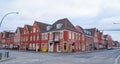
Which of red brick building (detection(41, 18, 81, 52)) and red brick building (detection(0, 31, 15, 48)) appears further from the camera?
red brick building (detection(0, 31, 15, 48))

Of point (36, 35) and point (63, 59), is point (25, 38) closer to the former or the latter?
point (36, 35)

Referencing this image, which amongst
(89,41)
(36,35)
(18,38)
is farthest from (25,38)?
(89,41)

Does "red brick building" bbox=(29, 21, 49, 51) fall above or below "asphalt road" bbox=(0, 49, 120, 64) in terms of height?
above

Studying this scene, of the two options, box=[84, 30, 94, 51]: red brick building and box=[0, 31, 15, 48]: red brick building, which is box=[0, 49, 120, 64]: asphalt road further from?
box=[0, 31, 15, 48]: red brick building

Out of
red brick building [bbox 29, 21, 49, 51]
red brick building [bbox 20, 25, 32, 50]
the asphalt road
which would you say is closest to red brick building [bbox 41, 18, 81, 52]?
red brick building [bbox 29, 21, 49, 51]

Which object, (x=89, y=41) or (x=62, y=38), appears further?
(x=89, y=41)

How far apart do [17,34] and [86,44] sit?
105ft

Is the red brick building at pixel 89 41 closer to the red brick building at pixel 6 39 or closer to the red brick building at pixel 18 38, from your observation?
the red brick building at pixel 18 38

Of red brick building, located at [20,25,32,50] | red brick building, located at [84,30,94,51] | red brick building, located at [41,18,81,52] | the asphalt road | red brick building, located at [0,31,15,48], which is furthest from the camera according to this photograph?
red brick building, located at [0,31,15,48]

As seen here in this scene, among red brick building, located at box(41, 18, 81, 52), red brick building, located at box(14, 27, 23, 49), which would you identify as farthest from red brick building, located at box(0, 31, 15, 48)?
red brick building, located at box(41, 18, 81, 52)

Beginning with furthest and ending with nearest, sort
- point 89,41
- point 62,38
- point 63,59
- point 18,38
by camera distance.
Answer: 1. point 18,38
2. point 89,41
3. point 62,38
4. point 63,59

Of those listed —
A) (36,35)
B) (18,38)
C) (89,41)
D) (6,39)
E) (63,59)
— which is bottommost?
(63,59)

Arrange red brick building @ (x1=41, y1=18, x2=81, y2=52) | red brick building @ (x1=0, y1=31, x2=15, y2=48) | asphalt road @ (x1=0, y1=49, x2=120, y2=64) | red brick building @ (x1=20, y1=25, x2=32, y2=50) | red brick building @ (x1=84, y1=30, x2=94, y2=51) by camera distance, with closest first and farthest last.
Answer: asphalt road @ (x1=0, y1=49, x2=120, y2=64) → red brick building @ (x1=41, y1=18, x2=81, y2=52) → red brick building @ (x1=20, y1=25, x2=32, y2=50) → red brick building @ (x1=84, y1=30, x2=94, y2=51) → red brick building @ (x1=0, y1=31, x2=15, y2=48)

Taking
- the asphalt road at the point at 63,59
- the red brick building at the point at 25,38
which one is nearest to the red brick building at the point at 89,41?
the red brick building at the point at 25,38
